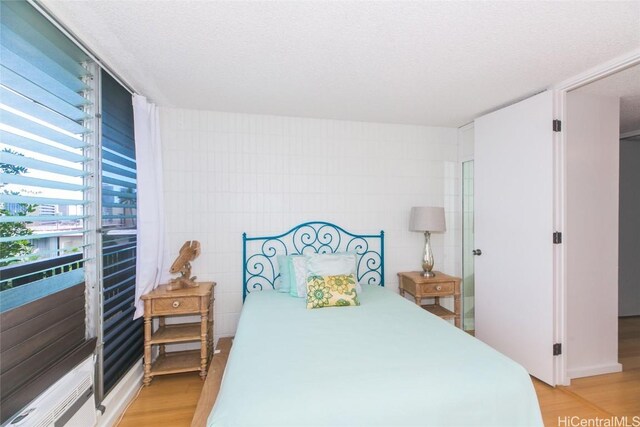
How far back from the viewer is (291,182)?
3.06 metres

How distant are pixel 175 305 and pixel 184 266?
351 mm

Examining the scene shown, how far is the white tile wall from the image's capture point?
287cm

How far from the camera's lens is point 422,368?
1.41 m

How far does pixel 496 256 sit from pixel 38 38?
140 inches

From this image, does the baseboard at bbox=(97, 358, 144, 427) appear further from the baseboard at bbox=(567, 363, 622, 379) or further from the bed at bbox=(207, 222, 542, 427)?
the baseboard at bbox=(567, 363, 622, 379)

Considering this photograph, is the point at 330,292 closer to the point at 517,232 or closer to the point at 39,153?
the point at 517,232

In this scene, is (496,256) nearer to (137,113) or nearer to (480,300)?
(480,300)

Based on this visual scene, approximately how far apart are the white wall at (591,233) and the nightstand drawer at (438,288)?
0.92m

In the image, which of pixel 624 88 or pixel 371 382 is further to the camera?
pixel 624 88

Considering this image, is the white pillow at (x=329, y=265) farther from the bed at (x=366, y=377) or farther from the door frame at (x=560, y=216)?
the door frame at (x=560, y=216)

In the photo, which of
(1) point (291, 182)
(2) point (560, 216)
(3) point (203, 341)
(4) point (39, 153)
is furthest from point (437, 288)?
(4) point (39, 153)

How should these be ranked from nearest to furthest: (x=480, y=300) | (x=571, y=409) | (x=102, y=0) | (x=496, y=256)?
(x=102, y=0) < (x=571, y=409) < (x=496, y=256) < (x=480, y=300)

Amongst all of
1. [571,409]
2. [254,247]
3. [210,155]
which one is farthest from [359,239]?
[571,409]

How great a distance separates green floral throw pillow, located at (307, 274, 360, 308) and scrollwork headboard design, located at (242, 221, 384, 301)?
0.64 m
